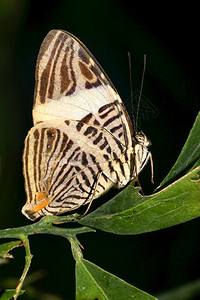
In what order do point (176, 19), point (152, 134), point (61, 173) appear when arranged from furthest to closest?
point (176, 19)
point (152, 134)
point (61, 173)

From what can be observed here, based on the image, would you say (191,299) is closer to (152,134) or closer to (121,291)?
(121,291)

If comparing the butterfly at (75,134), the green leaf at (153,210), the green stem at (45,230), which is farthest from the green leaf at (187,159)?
the butterfly at (75,134)

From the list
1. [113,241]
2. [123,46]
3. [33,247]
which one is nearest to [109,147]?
[113,241]

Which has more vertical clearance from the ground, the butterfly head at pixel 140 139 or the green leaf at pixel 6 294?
the butterfly head at pixel 140 139

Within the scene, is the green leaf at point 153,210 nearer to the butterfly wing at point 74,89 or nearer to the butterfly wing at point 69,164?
the butterfly wing at point 69,164

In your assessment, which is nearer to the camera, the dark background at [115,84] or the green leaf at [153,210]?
the green leaf at [153,210]

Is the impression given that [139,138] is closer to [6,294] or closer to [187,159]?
[187,159]

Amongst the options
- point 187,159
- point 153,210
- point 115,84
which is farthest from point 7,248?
point 115,84
